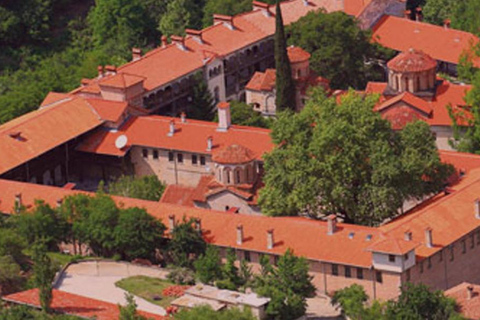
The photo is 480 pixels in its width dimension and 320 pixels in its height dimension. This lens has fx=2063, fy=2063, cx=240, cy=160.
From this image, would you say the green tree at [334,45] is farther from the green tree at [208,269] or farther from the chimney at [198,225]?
the green tree at [208,269]

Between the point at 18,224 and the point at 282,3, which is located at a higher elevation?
the point at 282,3

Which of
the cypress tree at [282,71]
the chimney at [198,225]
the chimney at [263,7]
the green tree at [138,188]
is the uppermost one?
the chimney at [263,7]

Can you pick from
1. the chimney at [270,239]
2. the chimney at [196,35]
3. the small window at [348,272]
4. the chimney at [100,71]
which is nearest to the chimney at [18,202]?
the chimney at [270,239]

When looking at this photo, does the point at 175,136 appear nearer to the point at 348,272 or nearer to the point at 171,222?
the point at 171,222

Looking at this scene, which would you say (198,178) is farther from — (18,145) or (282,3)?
(282,3)

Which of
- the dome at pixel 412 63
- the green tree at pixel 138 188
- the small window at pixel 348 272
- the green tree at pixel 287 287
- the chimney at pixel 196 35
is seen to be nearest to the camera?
the green tree at pixel 287 287

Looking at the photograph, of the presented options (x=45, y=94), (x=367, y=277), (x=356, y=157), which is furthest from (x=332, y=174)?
(x=45, y=94)
